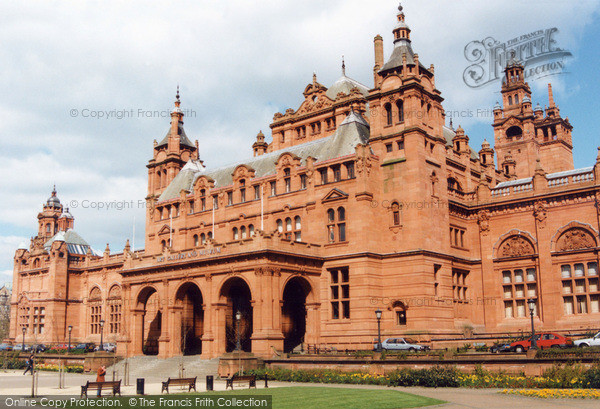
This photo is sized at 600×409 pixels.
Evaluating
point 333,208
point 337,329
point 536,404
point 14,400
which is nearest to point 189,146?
point 333,208

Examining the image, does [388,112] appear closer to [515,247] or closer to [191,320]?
[515,247]

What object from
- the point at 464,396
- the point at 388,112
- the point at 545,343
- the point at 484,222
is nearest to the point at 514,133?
the point at 484,222

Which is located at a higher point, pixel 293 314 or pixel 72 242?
pixel 72 242

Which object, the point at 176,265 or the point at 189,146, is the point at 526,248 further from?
the point at 189,146

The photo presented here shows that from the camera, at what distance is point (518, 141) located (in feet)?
250

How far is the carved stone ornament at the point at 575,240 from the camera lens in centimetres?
5024

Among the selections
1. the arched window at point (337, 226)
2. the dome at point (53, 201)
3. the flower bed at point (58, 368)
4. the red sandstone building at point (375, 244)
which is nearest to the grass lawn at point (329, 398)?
the red sandstone building at point (375, 244)

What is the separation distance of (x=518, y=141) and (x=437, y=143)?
85.3ft

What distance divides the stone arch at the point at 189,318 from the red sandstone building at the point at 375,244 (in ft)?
0.47

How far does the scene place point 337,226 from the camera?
174ft

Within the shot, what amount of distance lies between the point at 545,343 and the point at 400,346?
963cm

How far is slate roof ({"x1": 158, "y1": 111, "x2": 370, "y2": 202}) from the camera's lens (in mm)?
55656

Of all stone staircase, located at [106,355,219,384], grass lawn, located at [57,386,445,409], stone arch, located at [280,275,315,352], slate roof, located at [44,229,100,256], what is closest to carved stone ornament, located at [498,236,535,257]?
stone arch, located at [280,275,315,352]

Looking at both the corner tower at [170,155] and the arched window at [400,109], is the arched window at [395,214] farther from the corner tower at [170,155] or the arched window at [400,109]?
the corner tower at [170,155]
